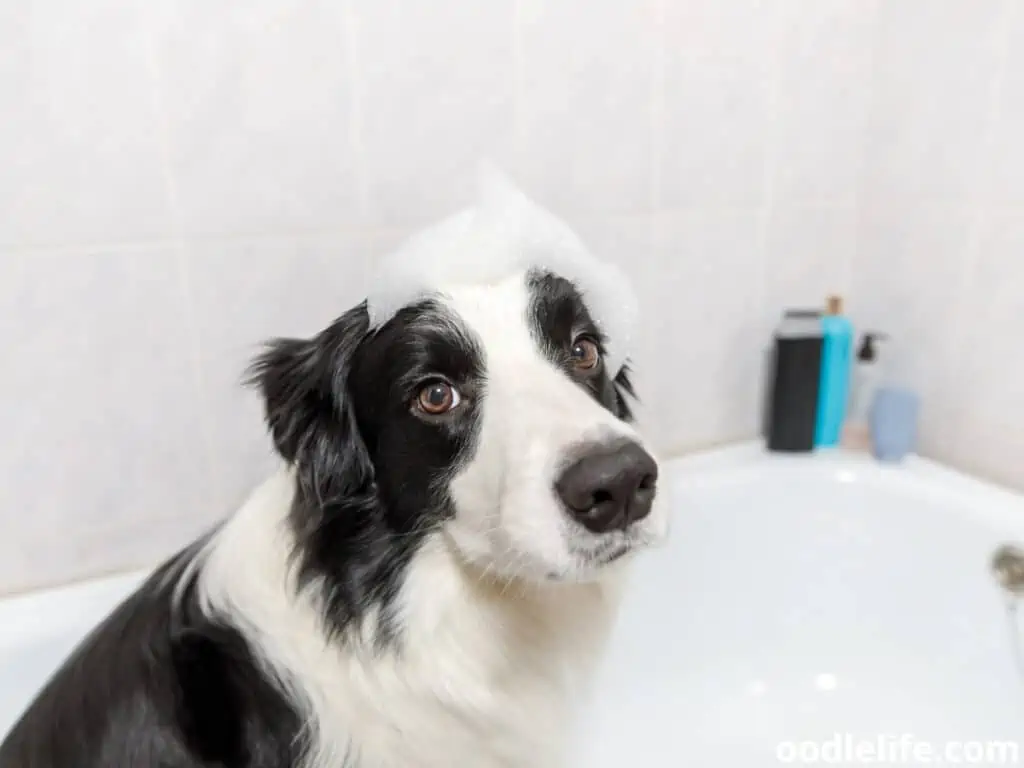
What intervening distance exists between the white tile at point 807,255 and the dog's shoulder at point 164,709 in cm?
139

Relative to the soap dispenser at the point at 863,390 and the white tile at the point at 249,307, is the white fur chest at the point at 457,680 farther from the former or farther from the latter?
the soap dispenser at the point at 863,390

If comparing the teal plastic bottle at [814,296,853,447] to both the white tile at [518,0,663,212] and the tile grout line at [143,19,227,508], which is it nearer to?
the white tile at [518,0,663,212]

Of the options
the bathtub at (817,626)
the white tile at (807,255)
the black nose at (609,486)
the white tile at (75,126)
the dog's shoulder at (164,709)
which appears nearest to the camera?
the black nose at (609,486)

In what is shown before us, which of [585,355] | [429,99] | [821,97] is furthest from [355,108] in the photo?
[821,97]

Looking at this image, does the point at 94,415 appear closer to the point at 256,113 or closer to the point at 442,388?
the point at 256,113

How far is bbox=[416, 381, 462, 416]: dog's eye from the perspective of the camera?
0.94 meters

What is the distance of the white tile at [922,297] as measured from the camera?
1.72m

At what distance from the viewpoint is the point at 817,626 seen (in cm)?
179

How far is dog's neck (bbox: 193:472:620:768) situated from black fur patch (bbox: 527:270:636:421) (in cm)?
25

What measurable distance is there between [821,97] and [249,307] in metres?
1.29

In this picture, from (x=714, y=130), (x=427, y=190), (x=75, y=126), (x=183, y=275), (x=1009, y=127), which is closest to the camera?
(x=75, y=126)

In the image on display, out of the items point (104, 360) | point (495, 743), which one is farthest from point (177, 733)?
point (104, 360)

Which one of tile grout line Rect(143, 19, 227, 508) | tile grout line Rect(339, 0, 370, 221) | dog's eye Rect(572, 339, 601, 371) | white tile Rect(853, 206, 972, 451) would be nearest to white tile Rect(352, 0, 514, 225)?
tile grout line Rect(339, 0, 370, 221)

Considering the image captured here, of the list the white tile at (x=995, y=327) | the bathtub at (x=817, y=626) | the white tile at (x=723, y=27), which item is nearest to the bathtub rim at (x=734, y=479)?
the bathtub at (x=817, y=626)
